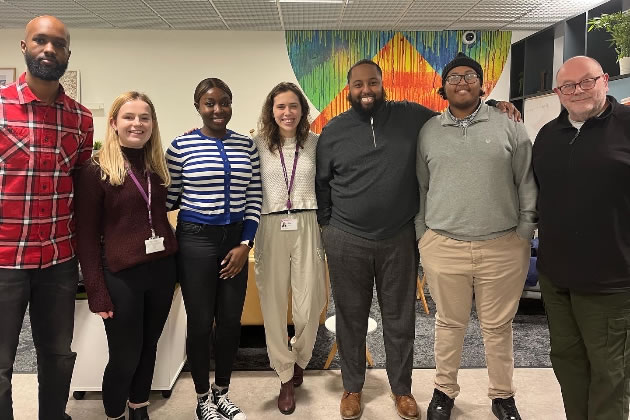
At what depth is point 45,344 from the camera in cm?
180

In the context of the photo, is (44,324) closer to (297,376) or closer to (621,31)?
(297,376)

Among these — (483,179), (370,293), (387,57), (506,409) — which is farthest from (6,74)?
(506,409)

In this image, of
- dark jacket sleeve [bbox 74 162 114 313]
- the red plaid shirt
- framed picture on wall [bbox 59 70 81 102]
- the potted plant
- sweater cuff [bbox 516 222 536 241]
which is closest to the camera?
the red plaid shirt

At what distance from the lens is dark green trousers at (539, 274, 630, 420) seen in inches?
65.9

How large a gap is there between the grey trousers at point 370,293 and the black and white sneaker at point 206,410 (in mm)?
680

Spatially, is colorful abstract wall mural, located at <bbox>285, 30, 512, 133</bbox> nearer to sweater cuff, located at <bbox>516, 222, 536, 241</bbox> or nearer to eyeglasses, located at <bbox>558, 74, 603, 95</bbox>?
sweater cuff, located at <bbox>516, 222, 536, 241</bbox>

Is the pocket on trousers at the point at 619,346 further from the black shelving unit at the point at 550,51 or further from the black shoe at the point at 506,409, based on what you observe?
the black shelving unit at the point at 550,51

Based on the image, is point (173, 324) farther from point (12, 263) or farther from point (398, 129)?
point (398, 129)

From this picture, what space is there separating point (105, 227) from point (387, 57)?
4.88m

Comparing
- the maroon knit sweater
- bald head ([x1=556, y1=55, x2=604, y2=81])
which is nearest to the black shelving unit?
bald head ([x1=556, y1=55, x2=604, y2=81])

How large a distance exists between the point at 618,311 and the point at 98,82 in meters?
5.98

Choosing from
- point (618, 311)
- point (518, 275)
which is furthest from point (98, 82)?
point (618, 311)

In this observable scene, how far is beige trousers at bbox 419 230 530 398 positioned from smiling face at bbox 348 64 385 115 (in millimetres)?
691

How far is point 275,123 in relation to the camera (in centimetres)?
235
